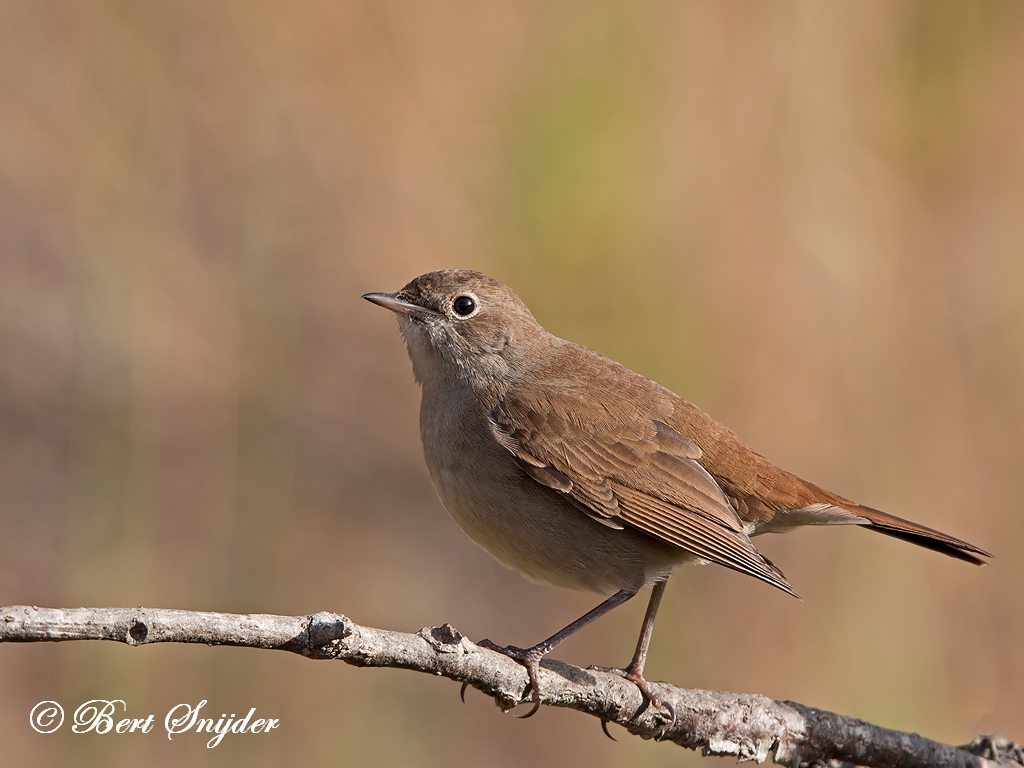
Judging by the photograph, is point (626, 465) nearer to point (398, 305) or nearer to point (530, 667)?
point (530, 667)

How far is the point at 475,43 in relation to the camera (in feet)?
19.8

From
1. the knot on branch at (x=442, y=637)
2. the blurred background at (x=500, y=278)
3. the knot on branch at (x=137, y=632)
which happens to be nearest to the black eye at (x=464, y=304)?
the blurred background at (x=500, y=278)

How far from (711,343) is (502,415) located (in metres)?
2.03

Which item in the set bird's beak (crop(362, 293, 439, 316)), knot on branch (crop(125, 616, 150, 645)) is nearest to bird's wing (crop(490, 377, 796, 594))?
bird's beak (crop(362, 293, 439, 316))

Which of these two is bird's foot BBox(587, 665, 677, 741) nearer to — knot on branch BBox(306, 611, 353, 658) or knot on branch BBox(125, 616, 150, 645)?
knot on branch BBox(306, 611, 353, 658)

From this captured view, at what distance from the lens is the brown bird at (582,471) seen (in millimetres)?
3789

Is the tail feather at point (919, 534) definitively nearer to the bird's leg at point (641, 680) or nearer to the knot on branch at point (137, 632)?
the bird's leg at point (641, 680)

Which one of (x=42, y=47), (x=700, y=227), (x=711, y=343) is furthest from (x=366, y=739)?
(x=42, y=47)

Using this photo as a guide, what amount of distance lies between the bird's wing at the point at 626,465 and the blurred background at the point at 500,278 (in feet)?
3.61

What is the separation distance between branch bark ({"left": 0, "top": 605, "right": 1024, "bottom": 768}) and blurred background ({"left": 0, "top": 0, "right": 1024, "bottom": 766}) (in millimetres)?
1310

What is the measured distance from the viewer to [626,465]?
3.96m

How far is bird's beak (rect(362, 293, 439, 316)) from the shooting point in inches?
170

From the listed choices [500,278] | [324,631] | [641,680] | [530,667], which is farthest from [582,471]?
[500,278]

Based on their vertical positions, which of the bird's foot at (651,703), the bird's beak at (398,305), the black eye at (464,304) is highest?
the black eye at (464,304)
